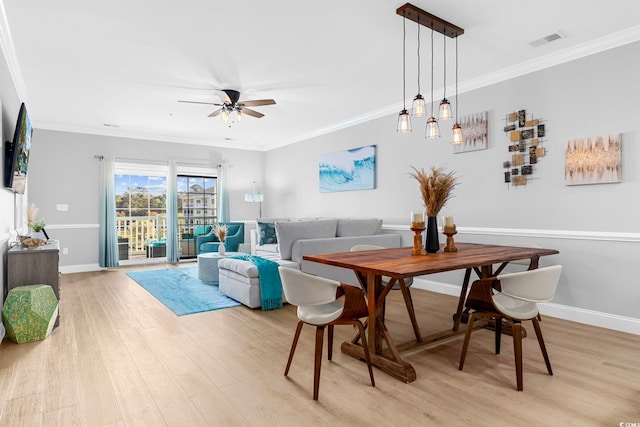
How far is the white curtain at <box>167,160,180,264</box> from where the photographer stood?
7.83 m

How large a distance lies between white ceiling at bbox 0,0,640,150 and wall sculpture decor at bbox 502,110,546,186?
58cm

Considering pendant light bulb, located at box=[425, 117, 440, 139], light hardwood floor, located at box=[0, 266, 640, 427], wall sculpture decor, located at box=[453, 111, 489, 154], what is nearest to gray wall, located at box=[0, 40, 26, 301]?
light hardwood floor, located at box=[0, 266, 640, 427]

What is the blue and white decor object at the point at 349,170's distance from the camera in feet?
20.1

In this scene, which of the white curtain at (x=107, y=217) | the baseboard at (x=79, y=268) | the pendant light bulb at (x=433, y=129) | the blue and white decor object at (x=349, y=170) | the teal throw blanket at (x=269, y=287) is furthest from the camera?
the white curtain at (x=107, y=217)

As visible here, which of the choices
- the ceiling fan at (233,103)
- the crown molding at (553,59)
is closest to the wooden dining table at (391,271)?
the crown molding at (553,59)

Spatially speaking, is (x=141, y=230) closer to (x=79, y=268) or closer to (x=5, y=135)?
(x=79, y=268)

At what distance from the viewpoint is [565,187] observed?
383cm

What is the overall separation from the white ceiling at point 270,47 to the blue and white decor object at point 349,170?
87 cm

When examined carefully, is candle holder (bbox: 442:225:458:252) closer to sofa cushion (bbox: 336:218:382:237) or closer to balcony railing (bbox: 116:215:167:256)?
sofa cushion (bbox: 336:218:382:237)

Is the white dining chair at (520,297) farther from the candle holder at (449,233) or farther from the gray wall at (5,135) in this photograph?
the gray wall at (5,135)

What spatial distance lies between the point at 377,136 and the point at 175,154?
15.0 ft

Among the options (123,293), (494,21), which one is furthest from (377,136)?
(123,293)

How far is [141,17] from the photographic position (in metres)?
3.06

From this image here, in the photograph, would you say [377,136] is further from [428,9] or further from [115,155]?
[115,155]
